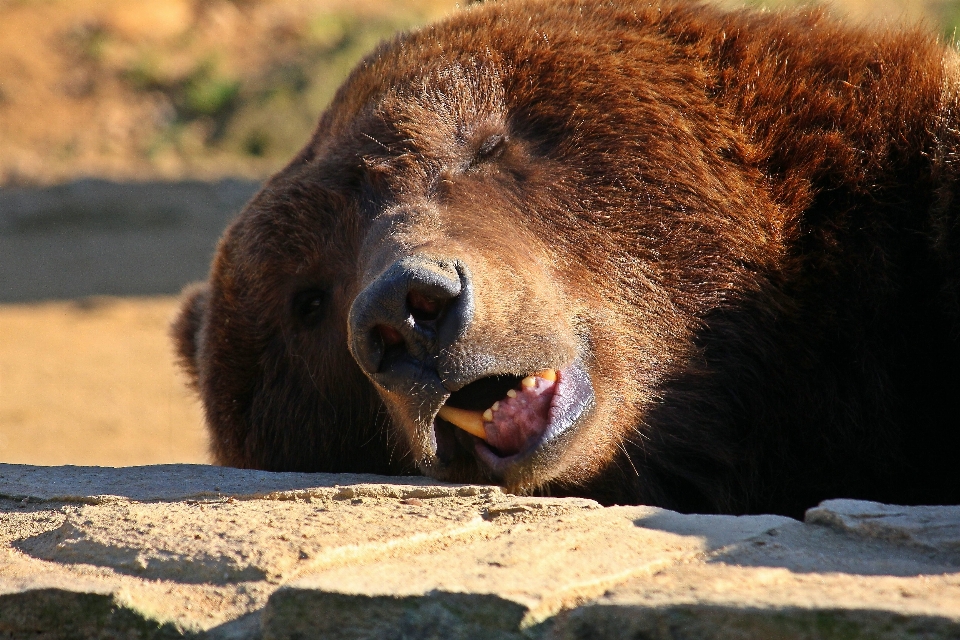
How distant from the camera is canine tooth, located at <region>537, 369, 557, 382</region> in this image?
3152mm

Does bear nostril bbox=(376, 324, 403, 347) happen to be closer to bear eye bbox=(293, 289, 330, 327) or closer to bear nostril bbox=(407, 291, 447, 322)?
bear nostril bbox=(407, 291, 447, 322)

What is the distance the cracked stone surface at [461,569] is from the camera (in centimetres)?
201

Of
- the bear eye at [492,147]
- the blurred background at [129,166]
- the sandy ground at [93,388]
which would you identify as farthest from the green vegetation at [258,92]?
the bear eye at [492,147]

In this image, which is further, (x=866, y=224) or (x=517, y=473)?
(x=866, y=224)

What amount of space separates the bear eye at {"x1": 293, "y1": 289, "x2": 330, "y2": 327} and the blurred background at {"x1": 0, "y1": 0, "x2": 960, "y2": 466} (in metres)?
5.31

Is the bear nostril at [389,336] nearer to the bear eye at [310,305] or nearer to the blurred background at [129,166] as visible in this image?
the bear eye at [310,305]

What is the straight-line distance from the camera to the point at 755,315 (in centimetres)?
370

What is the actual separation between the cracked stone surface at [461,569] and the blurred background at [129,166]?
640cm

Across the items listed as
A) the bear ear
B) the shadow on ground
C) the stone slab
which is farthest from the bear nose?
the shadow on ground

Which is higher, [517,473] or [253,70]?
[253,70]

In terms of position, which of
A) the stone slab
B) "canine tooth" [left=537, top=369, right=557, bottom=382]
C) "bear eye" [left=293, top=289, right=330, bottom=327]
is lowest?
the stone slab

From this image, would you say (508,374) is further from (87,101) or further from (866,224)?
(87,101)

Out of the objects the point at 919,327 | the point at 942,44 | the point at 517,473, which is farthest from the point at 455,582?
the point at 942,44

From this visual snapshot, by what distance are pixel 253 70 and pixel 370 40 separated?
70.8 inches
